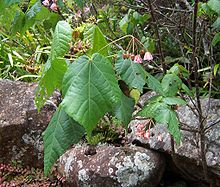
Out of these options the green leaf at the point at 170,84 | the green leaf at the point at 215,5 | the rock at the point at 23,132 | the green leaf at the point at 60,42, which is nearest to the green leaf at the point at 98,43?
the green leaf at the point at 60,42

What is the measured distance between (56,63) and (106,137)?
1.68 meters

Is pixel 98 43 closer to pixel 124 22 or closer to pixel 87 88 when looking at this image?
pixel 87 88

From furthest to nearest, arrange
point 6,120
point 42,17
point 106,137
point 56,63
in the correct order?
point 6,120 → point 106,137 → point 42,17 → point 56,63

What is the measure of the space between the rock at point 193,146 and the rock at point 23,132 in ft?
3.04

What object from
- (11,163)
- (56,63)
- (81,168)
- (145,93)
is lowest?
(11,163)

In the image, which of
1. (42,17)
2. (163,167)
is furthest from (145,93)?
(42,17)

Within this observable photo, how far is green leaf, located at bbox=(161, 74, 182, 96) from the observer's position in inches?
55.0

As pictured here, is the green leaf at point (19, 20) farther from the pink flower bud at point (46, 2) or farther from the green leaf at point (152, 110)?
the green leaf at point (152, 110)

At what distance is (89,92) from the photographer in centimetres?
98

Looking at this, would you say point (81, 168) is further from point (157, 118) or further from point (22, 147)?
point (157, 118)

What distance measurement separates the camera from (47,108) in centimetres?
302

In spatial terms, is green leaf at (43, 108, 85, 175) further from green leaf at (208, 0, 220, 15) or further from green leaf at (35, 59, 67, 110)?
green leaf at (208, 0, 220, 15)

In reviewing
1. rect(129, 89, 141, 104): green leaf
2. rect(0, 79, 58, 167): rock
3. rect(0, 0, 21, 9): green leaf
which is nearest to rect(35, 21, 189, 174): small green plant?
rect(129, 89, 141, 104): green leaf

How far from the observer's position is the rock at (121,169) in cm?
229
